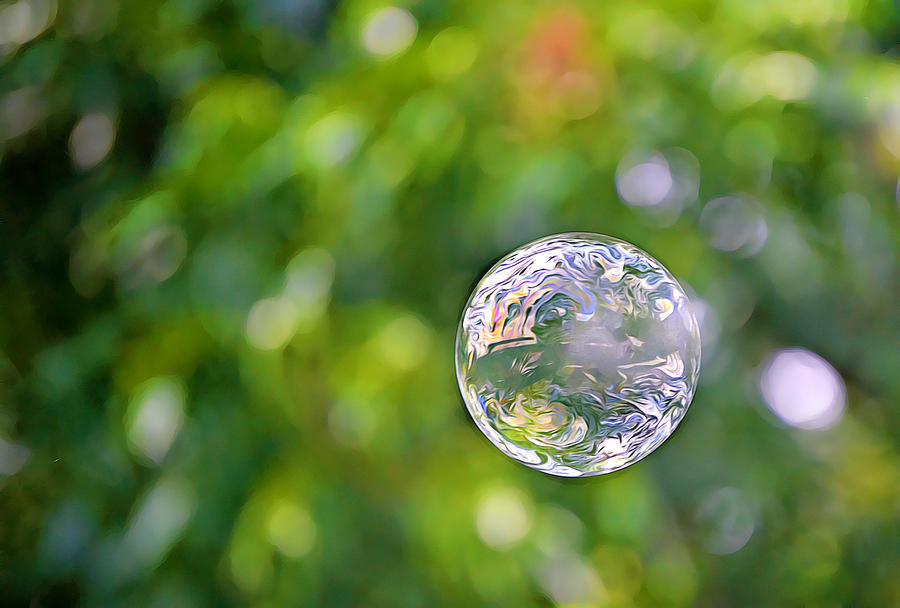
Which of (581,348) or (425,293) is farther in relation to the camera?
(425,293)

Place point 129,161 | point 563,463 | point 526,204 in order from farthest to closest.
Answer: point 129,161, point 526,204, point 563,463

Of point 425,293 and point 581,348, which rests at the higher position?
point 581,348

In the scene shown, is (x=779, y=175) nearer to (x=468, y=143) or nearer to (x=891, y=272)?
(x=891, y=272)

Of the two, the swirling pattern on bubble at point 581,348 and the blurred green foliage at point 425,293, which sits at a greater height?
the swirling pattern on bubble at point 581,348

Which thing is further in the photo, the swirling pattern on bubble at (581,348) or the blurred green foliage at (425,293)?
the blurred green foliage at (425,293)

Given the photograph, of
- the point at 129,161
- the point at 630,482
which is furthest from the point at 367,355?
the point at 129,161
